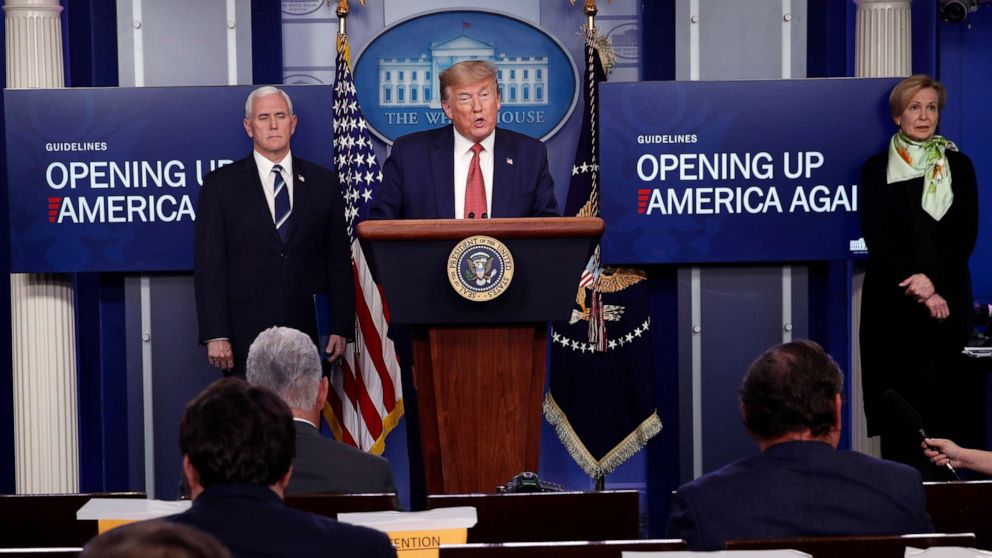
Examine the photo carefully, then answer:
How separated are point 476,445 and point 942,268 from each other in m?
2.39

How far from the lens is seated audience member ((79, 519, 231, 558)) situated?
3.71 ft

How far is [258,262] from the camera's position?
5062mm

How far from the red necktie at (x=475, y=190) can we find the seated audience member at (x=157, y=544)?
324cm

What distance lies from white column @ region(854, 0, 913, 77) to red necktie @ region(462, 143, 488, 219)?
2178mm

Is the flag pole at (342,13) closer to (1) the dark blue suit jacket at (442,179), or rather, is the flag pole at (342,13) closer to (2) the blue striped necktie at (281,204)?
(2) the blue striped necktie at (281,204)

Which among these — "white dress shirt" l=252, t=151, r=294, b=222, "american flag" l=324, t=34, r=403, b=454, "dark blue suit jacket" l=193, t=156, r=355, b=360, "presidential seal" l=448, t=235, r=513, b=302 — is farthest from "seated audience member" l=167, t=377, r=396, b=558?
"american flag" l=324, t=34, r=403, b=454

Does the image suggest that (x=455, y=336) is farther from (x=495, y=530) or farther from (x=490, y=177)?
(x=495, y=530)

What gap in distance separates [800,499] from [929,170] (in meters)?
A: 3.21

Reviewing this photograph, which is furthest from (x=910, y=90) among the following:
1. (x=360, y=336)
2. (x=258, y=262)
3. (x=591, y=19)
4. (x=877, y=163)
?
(x=258, y=262)

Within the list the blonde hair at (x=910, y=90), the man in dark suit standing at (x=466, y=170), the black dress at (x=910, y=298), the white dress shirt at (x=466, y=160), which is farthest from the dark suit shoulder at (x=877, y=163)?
the white dress shirt at (x=466, y=160)

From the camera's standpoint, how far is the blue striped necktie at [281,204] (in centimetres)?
511

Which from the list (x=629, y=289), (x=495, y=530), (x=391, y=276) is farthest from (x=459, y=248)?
(x=629, y=289)

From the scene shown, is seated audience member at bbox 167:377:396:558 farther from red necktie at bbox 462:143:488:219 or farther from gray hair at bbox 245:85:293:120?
gray hair at bbox 245:85:293:120

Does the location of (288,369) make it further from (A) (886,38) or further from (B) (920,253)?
(A) (886,38)
